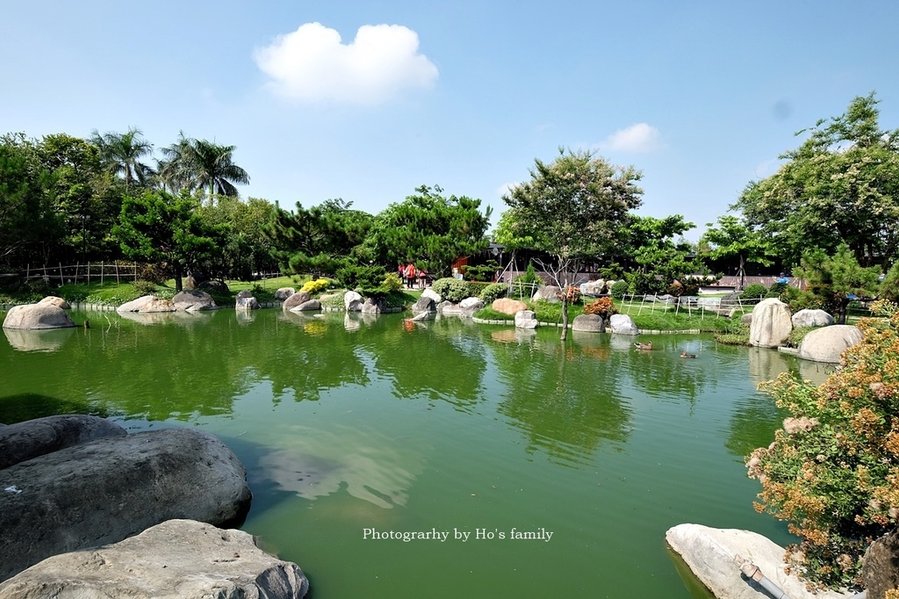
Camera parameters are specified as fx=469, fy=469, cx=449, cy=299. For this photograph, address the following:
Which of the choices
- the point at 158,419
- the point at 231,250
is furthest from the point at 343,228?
the point at 158,419

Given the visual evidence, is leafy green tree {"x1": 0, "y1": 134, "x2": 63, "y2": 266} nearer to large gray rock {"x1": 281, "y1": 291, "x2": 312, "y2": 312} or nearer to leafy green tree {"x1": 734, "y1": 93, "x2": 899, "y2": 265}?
large gray rock {"x1": 281, "y1": 291, "x2": 312, "y2": 312}

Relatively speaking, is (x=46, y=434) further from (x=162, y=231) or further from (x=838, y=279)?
(x=162, y=231)

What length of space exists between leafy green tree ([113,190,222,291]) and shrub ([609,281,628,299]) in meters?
28.8

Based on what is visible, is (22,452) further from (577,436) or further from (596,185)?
(596,185)

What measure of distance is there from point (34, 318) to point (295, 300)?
15.3 m

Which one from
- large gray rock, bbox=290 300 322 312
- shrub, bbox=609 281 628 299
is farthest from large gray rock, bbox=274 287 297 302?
shrub, bbox=609 281 628 299

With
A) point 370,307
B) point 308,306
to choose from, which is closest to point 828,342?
point 370,307

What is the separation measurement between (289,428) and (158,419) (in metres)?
3.03

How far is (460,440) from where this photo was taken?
29.6 feet

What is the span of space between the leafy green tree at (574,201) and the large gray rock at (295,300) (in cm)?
1681

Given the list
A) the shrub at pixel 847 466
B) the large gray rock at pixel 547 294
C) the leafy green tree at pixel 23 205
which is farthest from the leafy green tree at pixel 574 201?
the leafy green tree at pixel 23 205

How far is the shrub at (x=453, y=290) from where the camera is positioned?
1310 inches

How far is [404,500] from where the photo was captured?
22.1 feet

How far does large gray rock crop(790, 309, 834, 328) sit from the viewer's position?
20.6 m
